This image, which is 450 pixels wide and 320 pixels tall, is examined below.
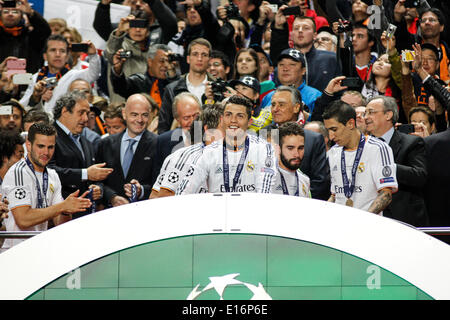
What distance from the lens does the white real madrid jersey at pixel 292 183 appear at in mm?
6285

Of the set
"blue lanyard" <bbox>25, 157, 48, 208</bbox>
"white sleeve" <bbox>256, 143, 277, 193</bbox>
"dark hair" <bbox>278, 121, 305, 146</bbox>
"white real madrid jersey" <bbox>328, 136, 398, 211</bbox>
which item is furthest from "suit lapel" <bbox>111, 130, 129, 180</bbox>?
"white real madrid jersey" <bbox>328, 136, 398, 211</bbox>

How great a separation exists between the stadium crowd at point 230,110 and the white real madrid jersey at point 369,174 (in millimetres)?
13

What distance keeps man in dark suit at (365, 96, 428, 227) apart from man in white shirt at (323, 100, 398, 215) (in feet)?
0.89

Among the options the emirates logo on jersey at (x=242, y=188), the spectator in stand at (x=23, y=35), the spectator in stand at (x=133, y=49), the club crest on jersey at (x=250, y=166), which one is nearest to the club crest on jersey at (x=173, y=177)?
the emirates logo on jersey at (x=242, y=188)

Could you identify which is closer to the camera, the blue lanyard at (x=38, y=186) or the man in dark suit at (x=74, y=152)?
the blue lanyard at (x=38, y=186)

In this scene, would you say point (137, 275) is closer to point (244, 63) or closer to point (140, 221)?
point (140, 221)

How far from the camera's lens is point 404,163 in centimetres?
681

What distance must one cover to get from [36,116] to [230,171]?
10.4 ft

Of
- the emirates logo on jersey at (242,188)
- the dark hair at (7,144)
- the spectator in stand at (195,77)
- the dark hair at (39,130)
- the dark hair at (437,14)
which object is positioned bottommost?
the emirates logo on jersey at (242,188)

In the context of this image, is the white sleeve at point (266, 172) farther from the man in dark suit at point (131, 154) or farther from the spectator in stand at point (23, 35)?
the spectator in stand at point (23, 35)

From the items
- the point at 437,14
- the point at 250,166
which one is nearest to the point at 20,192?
the point at 250,166

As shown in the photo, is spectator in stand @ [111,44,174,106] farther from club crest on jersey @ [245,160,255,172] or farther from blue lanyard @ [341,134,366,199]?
club crest on jersey @ [245,160,255,172]

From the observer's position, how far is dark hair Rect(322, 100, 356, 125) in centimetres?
663

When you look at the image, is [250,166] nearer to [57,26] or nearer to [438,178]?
[438,178]
